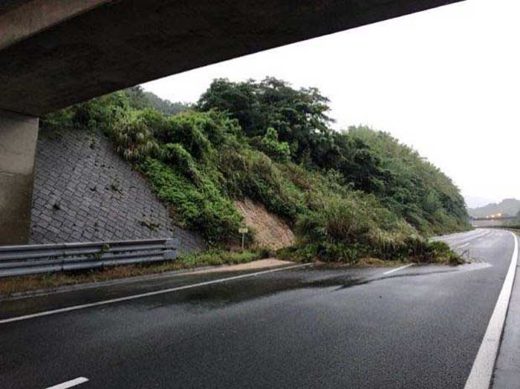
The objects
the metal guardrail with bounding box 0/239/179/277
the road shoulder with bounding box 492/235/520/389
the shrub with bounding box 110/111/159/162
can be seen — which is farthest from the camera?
the shrub with bounding box 110/111/159/162

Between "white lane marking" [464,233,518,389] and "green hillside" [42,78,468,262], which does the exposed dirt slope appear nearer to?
"green hillside" [42,78,468,262]

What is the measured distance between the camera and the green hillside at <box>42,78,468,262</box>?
1614cm

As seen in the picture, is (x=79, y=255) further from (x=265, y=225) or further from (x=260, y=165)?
(x=260, y=165)

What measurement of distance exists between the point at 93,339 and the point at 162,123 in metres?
14.8

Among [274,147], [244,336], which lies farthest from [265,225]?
[244,336]

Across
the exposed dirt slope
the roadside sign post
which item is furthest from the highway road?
the exposed dirt slope

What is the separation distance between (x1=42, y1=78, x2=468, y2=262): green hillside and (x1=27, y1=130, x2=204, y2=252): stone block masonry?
2.01ft

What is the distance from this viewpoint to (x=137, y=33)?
6258mm

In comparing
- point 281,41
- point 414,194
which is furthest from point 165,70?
point 414,194

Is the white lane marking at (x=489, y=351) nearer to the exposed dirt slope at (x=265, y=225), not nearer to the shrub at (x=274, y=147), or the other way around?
the exposed dirt slope at (x=265, y=225)

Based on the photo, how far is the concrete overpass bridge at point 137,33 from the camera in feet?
18.2

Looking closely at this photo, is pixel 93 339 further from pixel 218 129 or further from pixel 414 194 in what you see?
pixel 414 194

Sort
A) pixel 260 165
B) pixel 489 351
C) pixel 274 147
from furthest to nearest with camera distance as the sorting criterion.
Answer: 1. pixel 274 147
2. pixel 260 165
3. pixel 489 351

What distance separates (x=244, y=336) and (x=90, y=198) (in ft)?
30.8
